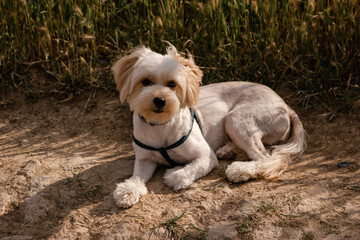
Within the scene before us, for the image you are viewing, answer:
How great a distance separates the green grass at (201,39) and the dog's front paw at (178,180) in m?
1.80

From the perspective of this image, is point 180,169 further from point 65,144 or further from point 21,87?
point 21,87

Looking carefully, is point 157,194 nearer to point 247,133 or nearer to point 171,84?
point 171,84

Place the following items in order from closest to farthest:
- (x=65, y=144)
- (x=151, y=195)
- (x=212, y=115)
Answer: (x=151, y=195) → (x=212, y=115) → (x=65, y=144)

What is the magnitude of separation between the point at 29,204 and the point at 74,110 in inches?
79.6

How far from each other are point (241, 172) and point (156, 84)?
1105 millimetres

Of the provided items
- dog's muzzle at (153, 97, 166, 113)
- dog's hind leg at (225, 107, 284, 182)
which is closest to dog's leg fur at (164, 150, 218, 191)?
dog's hind leg at (225, 107, 284, 182)

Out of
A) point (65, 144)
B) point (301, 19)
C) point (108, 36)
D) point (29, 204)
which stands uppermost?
point (301, 19)

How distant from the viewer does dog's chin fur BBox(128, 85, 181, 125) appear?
3.65m

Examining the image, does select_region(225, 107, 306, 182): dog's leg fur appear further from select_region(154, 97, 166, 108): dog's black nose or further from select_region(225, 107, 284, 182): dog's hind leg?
select_region(154, 97, 166, 108): dog's black nose

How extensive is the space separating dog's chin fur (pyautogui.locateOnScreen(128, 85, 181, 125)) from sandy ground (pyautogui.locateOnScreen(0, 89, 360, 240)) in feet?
2.24

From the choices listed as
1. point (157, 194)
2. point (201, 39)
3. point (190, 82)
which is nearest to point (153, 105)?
point (190, 82)

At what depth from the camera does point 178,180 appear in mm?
3922

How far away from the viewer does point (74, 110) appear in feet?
18.3

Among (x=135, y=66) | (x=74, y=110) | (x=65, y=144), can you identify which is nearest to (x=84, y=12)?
(x=74, y=110)
